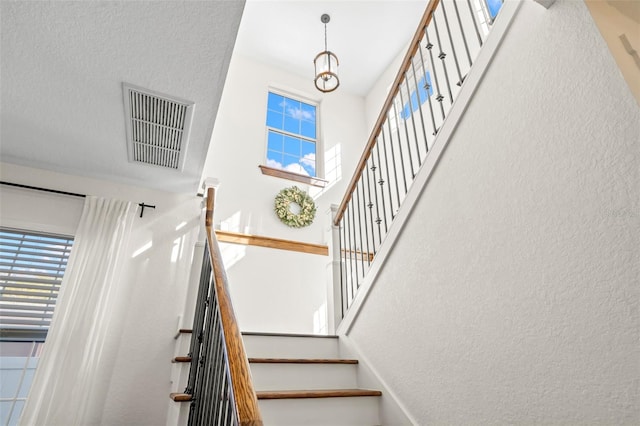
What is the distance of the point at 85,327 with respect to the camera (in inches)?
106

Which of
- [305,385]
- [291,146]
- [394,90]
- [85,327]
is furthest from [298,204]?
[305,385]

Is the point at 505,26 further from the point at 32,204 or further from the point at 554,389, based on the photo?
the point at 32,204

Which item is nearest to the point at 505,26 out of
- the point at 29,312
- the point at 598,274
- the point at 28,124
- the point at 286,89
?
the point at 598,274

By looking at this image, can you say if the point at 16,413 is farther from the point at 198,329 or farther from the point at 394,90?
the point at 394,90

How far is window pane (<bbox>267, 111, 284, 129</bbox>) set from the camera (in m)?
5.42

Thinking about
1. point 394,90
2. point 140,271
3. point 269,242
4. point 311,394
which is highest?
point 394,90

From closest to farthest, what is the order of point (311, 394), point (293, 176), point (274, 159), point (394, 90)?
point (311, 394) → point (394, 90) → point (293, 176) → point (274, 159)

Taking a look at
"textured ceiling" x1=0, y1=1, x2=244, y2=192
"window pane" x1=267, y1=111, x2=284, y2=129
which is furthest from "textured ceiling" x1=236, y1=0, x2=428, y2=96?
"textured ceiling" x1=0, y1=1, x2=244, y2=192

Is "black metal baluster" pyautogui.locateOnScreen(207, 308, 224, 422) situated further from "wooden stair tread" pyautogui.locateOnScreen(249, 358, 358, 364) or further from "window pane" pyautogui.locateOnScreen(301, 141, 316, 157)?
"window pane" pyautogui.locateOnScreen(301, 141, 316, 157)

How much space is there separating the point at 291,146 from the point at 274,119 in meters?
0.49

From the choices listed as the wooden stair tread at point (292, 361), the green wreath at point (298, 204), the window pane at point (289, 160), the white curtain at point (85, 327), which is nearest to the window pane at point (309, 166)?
the window pane at point (289, 160)

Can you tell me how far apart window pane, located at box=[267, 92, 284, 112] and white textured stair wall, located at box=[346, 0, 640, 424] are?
13.3 feet

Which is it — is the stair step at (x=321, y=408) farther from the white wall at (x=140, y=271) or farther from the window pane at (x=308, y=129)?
the window pane at (x=308, y=129)

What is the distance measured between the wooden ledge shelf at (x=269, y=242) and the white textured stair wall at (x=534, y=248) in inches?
103
